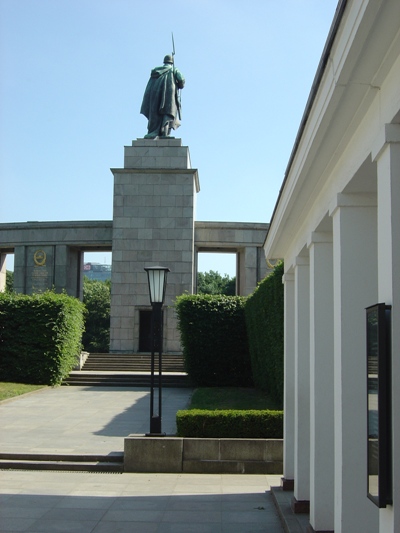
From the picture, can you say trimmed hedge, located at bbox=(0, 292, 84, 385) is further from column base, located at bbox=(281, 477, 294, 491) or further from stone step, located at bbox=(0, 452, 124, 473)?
column base, located at bbox=(281, 477, 294, 491)

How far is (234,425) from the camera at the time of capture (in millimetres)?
11758

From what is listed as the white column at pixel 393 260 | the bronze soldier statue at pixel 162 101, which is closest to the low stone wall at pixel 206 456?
the white column at pixel 393 260

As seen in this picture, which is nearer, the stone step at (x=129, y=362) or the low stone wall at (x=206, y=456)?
the low stone wall at (x=206, y=456)

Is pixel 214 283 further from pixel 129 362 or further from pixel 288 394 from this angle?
pixel 288 394

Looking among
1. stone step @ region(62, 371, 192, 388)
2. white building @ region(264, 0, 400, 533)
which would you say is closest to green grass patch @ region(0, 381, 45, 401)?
stone step @ region(62, 371, 192, 388)

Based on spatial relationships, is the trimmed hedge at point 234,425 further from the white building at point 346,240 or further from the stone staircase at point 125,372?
the stone staircase at point 125,372

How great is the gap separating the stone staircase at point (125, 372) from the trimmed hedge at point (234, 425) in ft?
50.9

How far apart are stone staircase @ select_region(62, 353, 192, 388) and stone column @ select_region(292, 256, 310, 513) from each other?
65.5 feet

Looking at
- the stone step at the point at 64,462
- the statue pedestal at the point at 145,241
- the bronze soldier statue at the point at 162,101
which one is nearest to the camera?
the stone step at the point at 64,462

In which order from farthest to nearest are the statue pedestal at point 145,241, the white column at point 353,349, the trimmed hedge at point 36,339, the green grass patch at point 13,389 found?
the statue pedestal at point 145,241 < the trimmed hedge at point 36,339 < the green grass patch at point 13,389 < the white column at point 353,349

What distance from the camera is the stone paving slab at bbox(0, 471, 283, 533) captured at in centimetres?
765

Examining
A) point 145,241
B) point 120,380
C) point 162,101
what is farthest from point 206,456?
point 162,101

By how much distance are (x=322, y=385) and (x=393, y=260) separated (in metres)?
3.05

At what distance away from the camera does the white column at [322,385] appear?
20.0 feet
